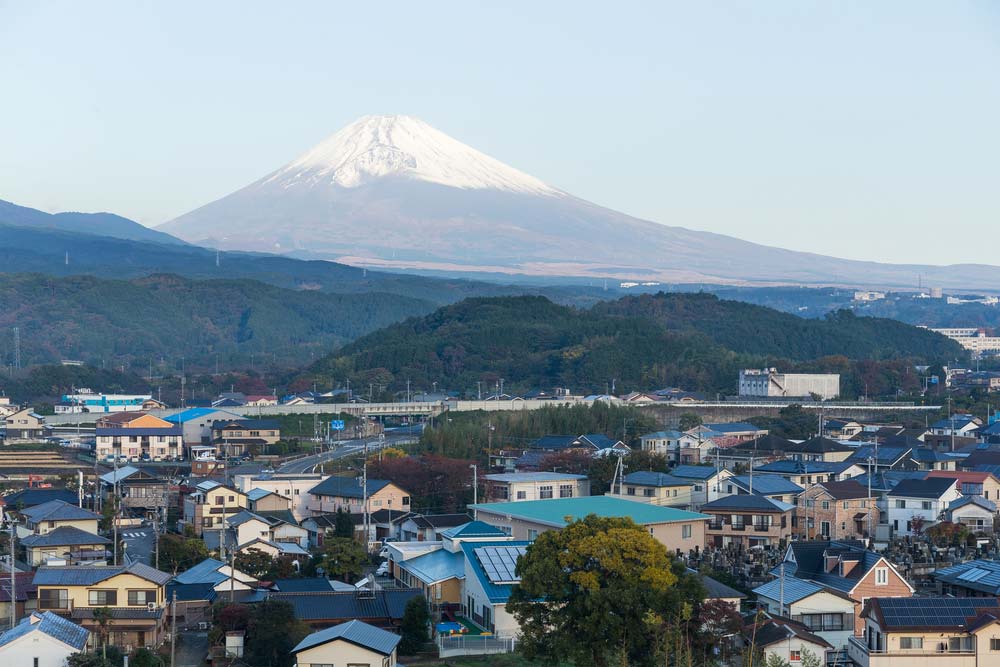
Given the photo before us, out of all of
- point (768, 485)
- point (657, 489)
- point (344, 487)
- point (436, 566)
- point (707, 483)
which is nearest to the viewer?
point (436, 566)

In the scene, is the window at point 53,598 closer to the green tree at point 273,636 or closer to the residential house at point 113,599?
the residential house at point 113,599

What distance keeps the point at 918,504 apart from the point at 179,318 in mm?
71741

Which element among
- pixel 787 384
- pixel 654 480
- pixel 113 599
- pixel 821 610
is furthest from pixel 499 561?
pixel 787 384

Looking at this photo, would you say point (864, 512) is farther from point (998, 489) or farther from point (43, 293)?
point (43, 293)

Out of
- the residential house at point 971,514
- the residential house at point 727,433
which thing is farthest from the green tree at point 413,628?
the residential house at point 727,433

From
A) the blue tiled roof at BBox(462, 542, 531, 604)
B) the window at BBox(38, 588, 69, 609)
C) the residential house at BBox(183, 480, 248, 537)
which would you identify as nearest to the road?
the residential house at BBox(183, 480, 248, 537)

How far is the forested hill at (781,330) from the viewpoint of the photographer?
213ft

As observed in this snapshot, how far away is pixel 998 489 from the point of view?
74.2 ft

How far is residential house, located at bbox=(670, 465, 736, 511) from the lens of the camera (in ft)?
75.0

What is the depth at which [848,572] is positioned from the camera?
1512cm

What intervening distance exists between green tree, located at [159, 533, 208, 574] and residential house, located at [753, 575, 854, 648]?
7152mm

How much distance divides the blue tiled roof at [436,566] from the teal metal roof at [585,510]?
1587mm

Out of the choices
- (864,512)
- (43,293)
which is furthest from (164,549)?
(43,293)

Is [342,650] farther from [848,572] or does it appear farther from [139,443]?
[139,443]
